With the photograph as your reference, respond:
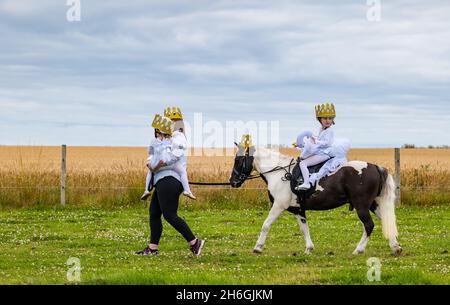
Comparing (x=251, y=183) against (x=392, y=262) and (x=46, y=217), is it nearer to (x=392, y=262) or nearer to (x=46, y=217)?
(x=46, y=217)

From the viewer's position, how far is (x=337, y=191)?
13227 millimetres

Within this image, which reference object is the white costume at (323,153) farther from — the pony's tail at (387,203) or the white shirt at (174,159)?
the white shirt at (174,159)

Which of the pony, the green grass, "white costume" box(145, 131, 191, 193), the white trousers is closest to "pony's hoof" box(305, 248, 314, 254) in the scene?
the pony

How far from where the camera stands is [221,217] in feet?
65.4

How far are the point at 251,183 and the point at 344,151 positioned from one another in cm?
1075

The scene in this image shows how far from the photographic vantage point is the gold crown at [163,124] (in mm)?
12703

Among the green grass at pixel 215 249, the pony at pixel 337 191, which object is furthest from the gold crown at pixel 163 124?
the green grass at pixel 215 249

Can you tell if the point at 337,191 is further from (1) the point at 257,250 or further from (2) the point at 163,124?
(2) the point at 163,124

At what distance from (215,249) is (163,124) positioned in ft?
9.05

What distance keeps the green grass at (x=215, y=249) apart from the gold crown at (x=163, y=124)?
217cm

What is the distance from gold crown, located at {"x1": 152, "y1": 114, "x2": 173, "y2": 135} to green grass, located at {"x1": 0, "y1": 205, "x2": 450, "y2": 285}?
217cm

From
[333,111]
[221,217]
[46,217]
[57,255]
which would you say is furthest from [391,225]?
[46,217]

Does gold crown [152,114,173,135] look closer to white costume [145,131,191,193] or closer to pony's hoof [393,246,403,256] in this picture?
white costume [145,131,191,193]

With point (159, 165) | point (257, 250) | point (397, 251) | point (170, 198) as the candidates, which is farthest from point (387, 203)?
point (159, 165)
